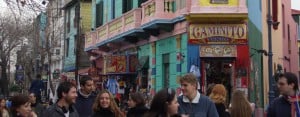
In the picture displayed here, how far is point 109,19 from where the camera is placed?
31.0m

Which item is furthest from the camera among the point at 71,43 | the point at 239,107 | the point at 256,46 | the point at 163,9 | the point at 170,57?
the point at 71,43

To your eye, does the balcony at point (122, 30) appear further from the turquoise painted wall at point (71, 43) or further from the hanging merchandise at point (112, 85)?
the turquoise painted wall at point (71, 43)

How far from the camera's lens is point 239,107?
7.84 meters

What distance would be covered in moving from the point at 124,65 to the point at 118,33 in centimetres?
168

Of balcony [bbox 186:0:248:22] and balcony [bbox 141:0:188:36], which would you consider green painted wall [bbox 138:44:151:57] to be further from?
balcony [bbox 186:0:248:22]

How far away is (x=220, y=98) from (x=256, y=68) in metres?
16.3

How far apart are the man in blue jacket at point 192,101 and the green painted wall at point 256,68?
14.6 metres

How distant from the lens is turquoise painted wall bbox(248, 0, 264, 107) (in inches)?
881

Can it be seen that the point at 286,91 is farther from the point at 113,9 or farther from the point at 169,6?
the point at 113,9

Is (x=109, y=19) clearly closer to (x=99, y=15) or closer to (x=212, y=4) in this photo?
(x=99, y=15)

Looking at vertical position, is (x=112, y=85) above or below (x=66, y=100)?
below

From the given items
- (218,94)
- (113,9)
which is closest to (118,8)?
(113,9)

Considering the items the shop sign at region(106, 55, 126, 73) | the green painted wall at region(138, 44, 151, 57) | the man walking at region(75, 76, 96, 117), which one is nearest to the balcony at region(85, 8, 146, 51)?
the green painted wall at region(138, 44, 151, 57)

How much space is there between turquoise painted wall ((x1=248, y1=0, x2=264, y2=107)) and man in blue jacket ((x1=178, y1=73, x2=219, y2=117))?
14431mm
